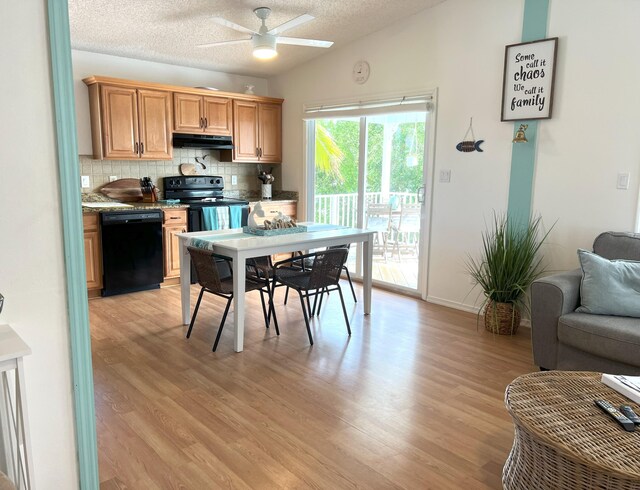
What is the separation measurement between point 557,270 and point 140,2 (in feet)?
13.0

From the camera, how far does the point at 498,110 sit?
4.17 metres

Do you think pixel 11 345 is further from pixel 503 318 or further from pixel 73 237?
pixel 503 318

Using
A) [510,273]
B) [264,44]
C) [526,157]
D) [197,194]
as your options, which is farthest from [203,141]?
[510,273]

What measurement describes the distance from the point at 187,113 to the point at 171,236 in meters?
1.39

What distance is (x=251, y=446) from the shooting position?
7.77 feet

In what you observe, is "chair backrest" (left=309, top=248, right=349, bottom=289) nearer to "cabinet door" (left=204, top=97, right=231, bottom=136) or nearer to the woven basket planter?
the woven basket planter

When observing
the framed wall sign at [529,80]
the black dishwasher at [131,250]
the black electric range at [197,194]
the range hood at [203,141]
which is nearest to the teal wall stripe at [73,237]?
the black dishwasher at [131,250]

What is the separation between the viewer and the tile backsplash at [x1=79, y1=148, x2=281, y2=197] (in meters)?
5.21

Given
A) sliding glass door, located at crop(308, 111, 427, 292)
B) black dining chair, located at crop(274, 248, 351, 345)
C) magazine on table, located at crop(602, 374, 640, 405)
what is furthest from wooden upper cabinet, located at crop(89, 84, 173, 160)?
magazine on table, located at crop(602, 374, 640, 405)

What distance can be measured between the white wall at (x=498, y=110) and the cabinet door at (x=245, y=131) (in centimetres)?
107

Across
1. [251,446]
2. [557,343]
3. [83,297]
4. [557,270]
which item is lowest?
[251,446]

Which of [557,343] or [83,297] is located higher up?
[83,297]

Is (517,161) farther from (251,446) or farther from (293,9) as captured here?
(251,446)

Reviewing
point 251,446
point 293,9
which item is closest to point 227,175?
point 293,9
